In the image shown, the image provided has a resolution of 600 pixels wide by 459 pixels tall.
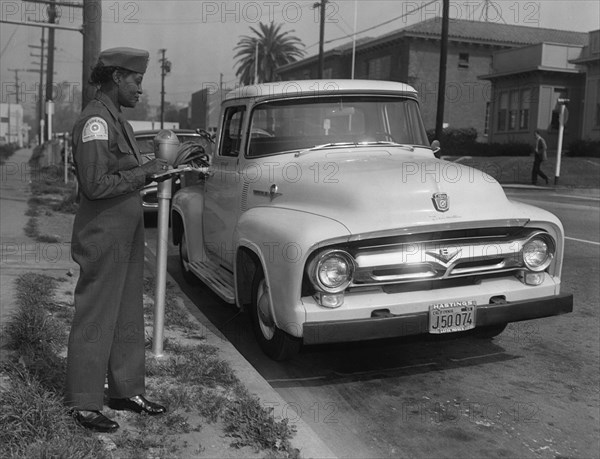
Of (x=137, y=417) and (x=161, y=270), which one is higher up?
(x=161, y=270)

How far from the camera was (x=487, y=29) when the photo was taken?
172 ft

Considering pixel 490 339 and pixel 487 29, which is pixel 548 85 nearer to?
pixel 487 29

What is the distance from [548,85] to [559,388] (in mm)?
36275

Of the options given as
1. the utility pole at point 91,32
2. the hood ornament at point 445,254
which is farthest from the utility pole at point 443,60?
the hood ornament at point 445,254

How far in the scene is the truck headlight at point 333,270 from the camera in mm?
4410

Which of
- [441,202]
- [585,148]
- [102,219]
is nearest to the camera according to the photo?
[102,219]

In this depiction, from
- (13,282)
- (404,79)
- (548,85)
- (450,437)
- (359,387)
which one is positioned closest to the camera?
(450,437)

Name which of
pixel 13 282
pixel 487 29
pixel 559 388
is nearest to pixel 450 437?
pixel 559 388

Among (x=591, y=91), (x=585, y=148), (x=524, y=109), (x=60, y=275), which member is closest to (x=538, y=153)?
(x=585, y=148)

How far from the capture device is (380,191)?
186 inches

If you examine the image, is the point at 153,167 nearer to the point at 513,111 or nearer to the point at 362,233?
the point at 362,233

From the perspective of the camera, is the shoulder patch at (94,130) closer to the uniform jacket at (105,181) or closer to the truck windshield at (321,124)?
the uniform jacket at (105,181)

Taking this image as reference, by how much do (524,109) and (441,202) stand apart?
36.8m

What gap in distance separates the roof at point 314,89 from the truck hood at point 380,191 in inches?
25.1
